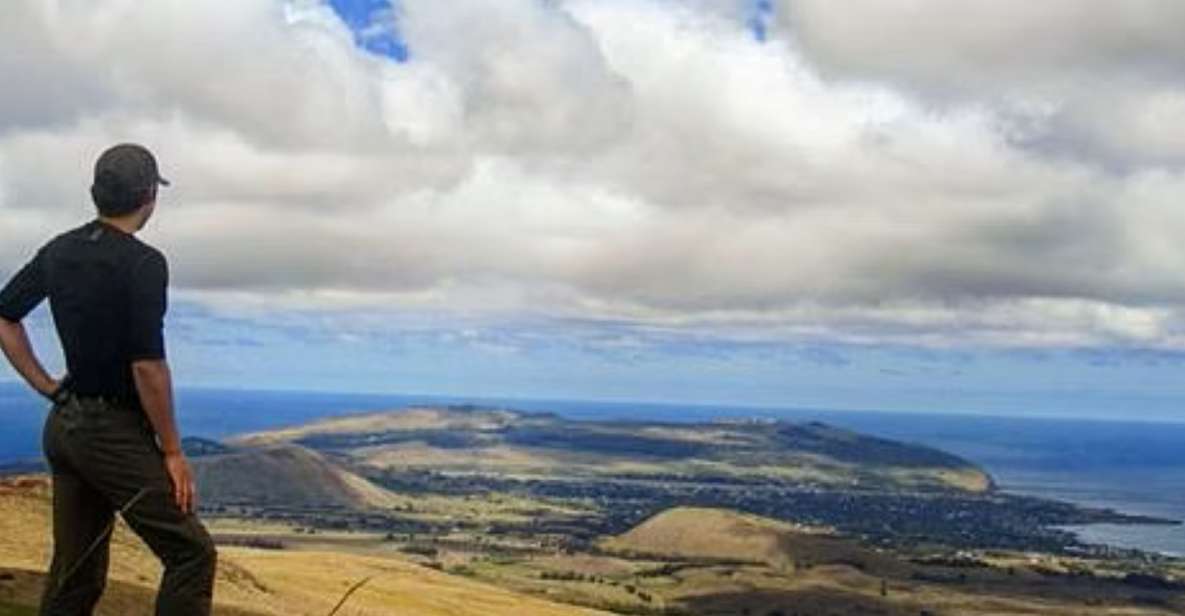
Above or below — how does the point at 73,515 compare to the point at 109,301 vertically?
below

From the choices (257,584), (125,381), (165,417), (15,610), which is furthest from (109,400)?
(257,584)

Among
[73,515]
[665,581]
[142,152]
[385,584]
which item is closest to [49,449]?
[73,515]

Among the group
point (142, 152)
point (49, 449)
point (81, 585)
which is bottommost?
point (81, 585)

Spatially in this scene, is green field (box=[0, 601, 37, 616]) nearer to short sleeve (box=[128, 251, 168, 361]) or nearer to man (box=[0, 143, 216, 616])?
man (box=[0, 143, 216, 616])

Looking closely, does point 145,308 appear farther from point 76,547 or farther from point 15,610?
point 15,610

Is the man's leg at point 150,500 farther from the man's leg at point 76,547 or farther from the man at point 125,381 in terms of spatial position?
the man's leg at point 76,547

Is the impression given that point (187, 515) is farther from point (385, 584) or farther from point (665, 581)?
point (665, 581)

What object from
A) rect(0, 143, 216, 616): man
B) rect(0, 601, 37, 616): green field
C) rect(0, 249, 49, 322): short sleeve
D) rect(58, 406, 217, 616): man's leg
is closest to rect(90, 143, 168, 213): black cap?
rect(0, 143, 216, 616): man
